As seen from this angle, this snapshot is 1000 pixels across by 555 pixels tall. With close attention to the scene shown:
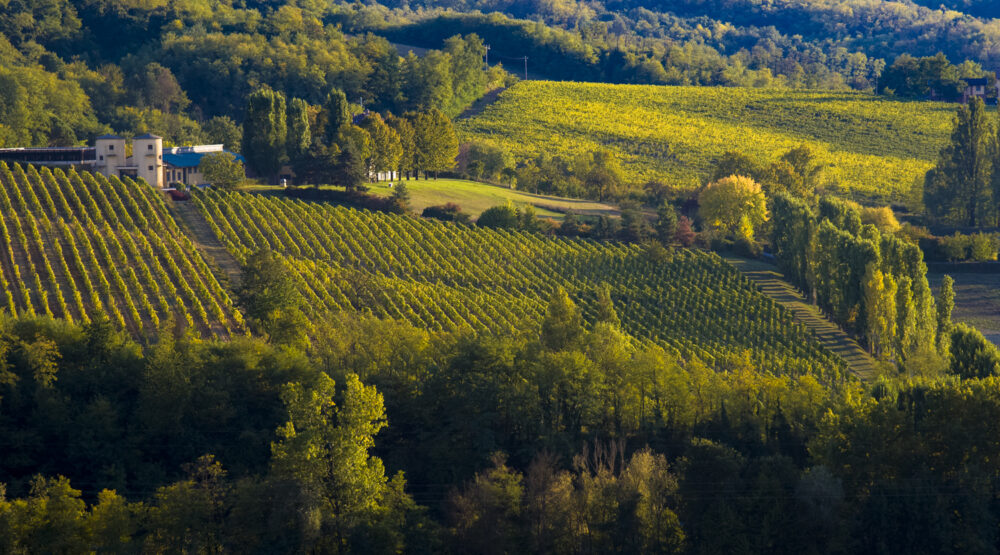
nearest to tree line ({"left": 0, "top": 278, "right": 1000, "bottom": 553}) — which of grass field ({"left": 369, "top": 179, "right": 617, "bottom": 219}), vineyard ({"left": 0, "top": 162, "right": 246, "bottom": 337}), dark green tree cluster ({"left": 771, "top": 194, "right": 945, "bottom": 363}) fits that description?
vineyard ({"left": 0, "top": 162, "right": 246, "bottom": 337})

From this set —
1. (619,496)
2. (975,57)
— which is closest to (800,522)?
(619,496)

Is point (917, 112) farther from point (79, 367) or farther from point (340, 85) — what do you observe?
point (79, 367)

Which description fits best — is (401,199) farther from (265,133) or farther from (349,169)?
(265,133)

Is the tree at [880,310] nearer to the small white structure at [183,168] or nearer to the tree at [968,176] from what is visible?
the tree at [968,176]

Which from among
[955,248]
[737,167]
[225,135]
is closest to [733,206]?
[737,167]

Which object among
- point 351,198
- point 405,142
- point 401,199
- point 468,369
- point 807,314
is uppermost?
point 405,142

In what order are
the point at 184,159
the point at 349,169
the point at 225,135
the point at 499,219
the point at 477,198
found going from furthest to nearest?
the point at 225,135 → the point at 477,198 → the point at 184,159 → the point at 349,169 → the point at 499,219
